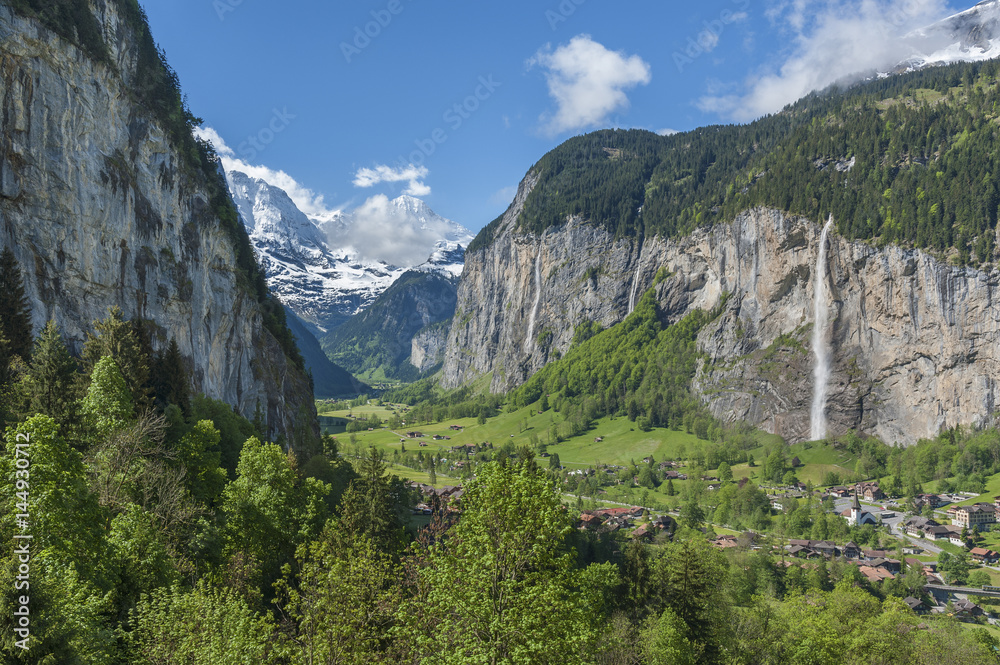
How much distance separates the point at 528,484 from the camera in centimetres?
1720

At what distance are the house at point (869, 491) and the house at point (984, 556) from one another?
94.9 feet

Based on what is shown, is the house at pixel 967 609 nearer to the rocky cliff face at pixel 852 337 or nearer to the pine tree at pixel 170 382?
the rocky cliff face at pixel 852 337

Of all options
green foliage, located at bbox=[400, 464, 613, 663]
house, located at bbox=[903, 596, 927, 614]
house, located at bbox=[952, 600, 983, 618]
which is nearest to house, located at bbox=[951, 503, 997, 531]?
house, located at bbox=[952, 600, 983, 618]

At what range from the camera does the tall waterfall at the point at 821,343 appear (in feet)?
515

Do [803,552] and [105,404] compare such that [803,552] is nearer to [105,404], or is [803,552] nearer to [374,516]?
[374,516]

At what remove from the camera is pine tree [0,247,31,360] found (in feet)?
123

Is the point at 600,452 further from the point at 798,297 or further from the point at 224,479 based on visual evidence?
the point at 224,479

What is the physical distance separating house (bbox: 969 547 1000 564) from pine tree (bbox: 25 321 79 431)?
400 ft

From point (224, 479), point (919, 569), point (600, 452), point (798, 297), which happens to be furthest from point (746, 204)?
point (224, 479)

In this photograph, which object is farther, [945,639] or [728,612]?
[728,612]

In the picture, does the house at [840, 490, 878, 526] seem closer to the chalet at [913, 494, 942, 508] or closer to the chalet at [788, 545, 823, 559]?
the chalet at [913, 494, 942, 508]

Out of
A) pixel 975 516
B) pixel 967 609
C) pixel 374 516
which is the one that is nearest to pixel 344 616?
pixel 374 516

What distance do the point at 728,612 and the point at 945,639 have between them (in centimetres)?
1635

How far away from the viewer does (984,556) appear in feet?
303
